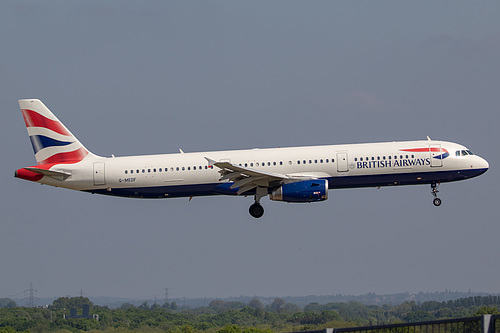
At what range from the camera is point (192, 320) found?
9544cm

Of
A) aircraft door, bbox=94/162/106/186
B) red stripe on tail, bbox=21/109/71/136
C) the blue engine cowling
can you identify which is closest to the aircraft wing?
the blue engine cowling

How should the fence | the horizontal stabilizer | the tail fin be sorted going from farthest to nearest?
the tail fin < the horizontal stabilizer < the fence

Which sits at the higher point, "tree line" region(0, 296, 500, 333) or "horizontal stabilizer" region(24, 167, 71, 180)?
"horizontal stabilizer" region(24, 167, 71, 180)

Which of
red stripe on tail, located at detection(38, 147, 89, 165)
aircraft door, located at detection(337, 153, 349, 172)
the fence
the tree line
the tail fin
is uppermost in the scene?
the tail fin

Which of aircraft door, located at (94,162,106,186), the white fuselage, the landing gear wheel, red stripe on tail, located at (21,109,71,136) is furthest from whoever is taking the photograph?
red stripe on tail, located at (21,109,71,136)

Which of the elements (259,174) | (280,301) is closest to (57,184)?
(259,174)

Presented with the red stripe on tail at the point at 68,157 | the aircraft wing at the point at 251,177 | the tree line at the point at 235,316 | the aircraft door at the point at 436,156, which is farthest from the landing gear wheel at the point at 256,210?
the tree line at the point at 235,316

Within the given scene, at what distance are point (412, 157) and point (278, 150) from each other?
30.0ft

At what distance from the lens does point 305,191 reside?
49750mm

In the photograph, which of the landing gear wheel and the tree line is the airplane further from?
the tree line

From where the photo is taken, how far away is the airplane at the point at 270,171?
50.9 m

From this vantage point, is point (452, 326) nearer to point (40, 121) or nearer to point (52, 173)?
point (52, 173)

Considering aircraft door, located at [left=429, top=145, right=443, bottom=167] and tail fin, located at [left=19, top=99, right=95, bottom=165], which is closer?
aircraft door, located at [left=429, top=145, right=443, bottom=167]

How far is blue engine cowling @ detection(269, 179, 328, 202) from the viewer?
49688mm
